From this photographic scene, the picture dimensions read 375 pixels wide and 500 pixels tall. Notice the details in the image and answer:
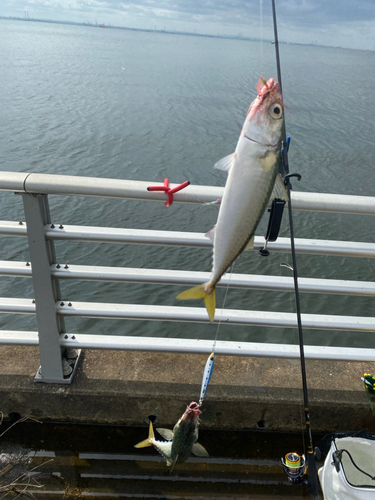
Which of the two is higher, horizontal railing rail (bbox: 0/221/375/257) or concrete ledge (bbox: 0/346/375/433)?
horizontal railing rail (bbox: 0/221/375/257)

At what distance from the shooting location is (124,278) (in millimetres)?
2424

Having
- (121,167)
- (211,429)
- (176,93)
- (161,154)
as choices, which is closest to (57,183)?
(211,429)

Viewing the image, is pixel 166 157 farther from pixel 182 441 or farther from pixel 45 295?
pixel 182 441

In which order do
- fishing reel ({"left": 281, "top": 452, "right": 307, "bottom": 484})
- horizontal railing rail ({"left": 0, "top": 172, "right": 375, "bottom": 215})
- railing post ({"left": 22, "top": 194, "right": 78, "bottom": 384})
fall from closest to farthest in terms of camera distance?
horizontal railing rail ({"left": 0, "top": 172, "right": 375, "bottom": 215})
railing post ({"left": 22, "top": 194, "right": 78, "bottom": 384})
fishing reel ({"left": 281, "top": 452, "right": 307, "bottom": 484})

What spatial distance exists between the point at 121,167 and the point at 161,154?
69.3 inches

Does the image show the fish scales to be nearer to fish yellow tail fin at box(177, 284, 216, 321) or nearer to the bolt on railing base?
fish yellow tail fin at box(177, 284, 216, 321)

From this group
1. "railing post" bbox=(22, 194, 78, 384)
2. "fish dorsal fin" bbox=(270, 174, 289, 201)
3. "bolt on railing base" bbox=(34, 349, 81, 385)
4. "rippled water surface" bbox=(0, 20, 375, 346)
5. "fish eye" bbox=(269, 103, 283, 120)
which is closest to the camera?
"fish eye" bbox=(269, 103, 283, 120)

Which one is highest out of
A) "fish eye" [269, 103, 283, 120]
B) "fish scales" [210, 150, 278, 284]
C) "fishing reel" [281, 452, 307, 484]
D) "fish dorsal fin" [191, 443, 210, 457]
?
"fish eye" [269, 103, 283, 120]

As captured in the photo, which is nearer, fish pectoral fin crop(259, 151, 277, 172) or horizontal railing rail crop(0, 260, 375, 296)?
fish pectoral fin crop(259, 151, 277, 172)

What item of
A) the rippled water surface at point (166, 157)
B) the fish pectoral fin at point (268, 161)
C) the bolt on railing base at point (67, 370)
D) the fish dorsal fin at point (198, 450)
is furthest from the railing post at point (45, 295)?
the rippled water surface at point (166, 157)

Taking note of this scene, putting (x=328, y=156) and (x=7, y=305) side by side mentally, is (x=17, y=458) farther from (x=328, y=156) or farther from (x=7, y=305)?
(x=328, y=156)

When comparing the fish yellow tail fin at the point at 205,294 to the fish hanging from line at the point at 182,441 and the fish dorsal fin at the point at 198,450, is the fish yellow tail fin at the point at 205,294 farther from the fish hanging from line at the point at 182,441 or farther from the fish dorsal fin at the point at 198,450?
the fish dorsal fin at the point at 198,450

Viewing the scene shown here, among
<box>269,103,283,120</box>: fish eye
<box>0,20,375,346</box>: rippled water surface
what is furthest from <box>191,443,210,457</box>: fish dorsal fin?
<box>0,20,375,346</box>: rippled water surface

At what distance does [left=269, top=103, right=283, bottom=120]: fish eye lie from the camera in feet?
4.85
